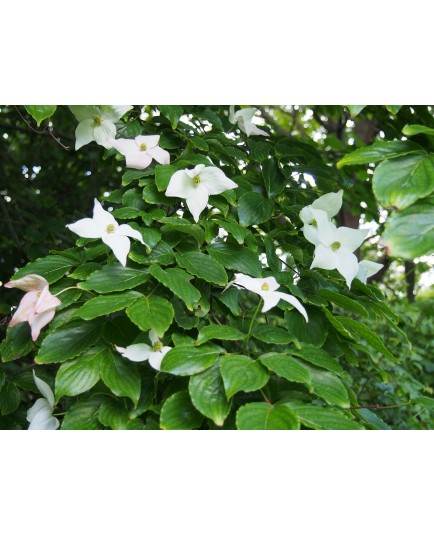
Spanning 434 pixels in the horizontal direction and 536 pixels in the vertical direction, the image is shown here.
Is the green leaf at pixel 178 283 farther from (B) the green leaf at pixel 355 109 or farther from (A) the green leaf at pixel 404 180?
(B) the green leaf at pixel 355 109

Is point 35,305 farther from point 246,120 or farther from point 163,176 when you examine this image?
point 246,120

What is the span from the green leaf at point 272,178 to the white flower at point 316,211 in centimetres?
10

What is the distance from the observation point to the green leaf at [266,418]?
507mm

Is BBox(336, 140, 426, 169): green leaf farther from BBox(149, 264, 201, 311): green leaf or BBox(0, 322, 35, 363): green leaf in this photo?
BBox(0, 322, 35, 363): green leaf

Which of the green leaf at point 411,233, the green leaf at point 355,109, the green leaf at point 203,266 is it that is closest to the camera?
the green leaf at point 411,233

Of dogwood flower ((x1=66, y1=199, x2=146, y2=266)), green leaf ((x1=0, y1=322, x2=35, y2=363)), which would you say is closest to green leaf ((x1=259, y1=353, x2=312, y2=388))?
dogwood flower ((x1=66, y1=199, x2=146, y2=266))

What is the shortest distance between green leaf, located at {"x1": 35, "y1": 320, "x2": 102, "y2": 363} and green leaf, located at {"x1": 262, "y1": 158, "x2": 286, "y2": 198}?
0.37 meters

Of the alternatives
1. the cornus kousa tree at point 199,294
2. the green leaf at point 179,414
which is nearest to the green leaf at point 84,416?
the cornus kousa tree at point 199,294

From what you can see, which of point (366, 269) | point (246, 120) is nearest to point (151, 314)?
point (366, 269)

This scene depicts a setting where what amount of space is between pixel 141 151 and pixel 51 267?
0.23 m

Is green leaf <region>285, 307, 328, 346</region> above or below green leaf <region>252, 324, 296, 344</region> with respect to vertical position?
below

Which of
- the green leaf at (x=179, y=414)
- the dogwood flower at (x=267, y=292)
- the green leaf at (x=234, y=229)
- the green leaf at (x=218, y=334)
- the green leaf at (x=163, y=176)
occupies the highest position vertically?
→ the green leaf at (x=163, y=176)

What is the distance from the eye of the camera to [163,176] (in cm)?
77

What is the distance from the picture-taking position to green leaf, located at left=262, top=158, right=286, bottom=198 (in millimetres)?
879
